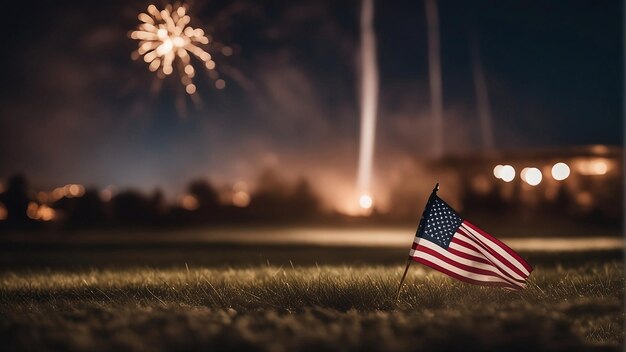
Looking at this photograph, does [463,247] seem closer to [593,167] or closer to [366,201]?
[366,201]

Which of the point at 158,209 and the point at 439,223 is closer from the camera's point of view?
the point at 439,223

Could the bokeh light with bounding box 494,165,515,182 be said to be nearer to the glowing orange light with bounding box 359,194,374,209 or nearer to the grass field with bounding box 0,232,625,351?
the glowing orange light with bounding box 359,194,374,209

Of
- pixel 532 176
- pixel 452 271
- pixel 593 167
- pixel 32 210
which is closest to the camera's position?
pixel 452 271

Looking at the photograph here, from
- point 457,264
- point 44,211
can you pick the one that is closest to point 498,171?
point 44,211

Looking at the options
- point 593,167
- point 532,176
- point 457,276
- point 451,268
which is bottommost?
point 457,276

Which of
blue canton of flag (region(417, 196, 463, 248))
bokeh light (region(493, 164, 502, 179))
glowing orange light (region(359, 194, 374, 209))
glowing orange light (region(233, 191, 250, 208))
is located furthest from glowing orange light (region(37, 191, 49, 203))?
blue canton of flag (region(417, 196, 463, 248))

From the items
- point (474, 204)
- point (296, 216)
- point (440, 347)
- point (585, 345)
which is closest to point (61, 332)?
point (440, 347)

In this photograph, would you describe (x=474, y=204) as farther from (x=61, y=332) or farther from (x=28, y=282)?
(x=61, y=332)
